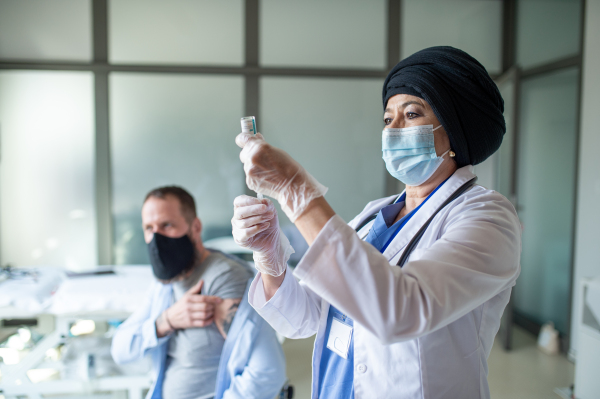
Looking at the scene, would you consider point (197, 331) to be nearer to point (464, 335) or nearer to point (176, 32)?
point (464, 335)

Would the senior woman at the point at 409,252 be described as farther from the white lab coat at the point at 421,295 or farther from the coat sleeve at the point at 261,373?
the coat sleeve at the point at 261,373

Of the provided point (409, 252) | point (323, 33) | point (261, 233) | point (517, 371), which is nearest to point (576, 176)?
point (517, 371)

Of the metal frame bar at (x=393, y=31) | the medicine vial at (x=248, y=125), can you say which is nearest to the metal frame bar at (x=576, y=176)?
the metal frame bar at (x=393, y=31)

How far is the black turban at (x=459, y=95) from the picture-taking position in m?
0.92

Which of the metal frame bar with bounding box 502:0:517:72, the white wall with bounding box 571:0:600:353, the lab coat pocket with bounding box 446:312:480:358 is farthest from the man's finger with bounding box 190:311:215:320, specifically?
the metal frame bar with bounding box 502:0:517:72

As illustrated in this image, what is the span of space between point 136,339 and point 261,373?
515 mm

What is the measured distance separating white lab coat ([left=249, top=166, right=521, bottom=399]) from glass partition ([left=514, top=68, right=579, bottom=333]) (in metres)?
2.87

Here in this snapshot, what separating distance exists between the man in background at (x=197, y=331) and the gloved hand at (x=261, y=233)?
0.63m

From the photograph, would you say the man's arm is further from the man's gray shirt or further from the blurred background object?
the blurred background object

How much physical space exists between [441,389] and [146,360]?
4.67ft

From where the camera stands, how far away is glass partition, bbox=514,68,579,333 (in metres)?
3.26

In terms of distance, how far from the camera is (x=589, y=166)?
300 centimetres

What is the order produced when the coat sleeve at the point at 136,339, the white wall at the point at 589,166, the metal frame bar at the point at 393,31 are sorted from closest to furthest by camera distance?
the coat sleeve at the point at 136,339
the white wall at the point at 589,166
the metal frame bar at the point at 393,31

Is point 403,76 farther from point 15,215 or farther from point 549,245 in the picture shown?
point 15,215
